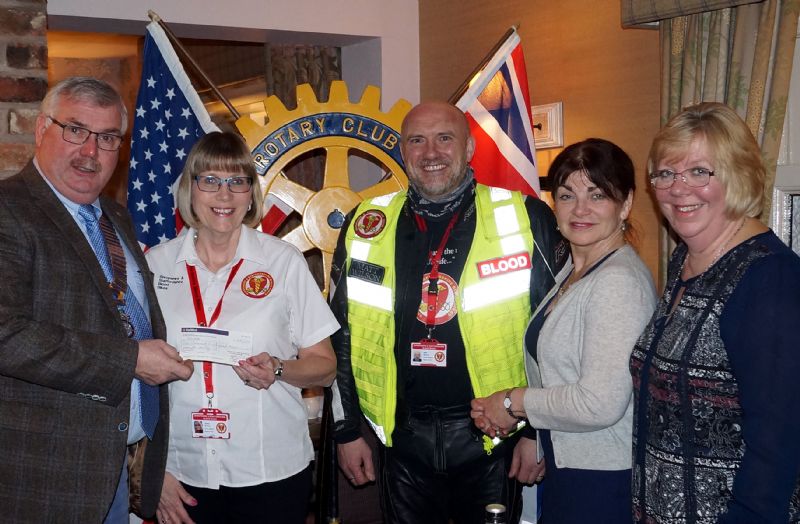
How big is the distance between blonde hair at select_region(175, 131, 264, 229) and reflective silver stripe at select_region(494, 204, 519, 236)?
75 cm

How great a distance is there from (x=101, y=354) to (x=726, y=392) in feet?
4.51

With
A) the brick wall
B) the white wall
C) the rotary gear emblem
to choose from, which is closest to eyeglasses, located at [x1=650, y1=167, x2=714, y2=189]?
the rotary gear emblem

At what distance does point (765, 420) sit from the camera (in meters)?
Answer: 1.61

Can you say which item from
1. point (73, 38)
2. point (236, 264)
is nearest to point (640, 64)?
point (236, 264)

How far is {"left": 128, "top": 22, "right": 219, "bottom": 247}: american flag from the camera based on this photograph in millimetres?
3568

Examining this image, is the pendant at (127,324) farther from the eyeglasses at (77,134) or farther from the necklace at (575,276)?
the necklace at (575,276)

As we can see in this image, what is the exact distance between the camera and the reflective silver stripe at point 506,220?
2639 mm

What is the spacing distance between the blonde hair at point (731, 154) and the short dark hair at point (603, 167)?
41 centimetres

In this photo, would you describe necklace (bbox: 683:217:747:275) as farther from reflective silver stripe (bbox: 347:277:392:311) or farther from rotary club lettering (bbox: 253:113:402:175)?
rotary club lettering (bbox: 253:113:402:175)

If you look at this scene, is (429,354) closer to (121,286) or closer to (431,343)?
(431,343)

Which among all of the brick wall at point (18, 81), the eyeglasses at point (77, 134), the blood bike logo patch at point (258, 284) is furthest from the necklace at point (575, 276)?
the brick wall at point (18, 81)

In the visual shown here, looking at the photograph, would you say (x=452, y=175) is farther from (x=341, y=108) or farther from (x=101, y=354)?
(x=101, y=354)

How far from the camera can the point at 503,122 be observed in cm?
380

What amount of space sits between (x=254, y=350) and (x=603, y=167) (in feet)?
3.50
